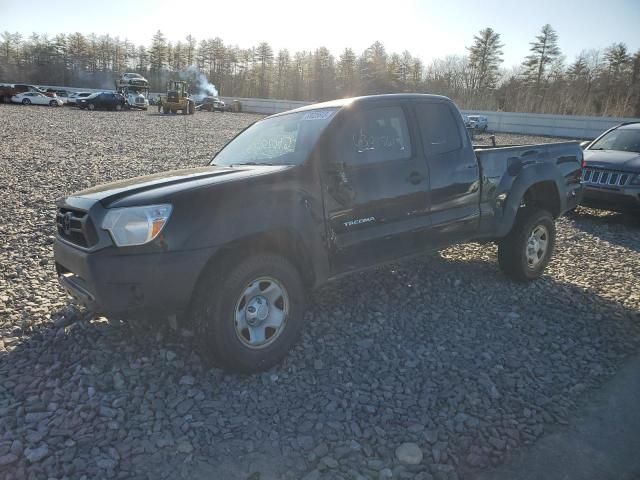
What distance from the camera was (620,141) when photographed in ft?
30.3

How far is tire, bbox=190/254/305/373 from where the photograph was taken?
319 centimetres

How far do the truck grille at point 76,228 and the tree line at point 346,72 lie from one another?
47.3m

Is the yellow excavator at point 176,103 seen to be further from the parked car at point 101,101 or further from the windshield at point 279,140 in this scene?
the windshield at point 279,140

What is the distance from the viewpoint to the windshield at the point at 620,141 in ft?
29.5

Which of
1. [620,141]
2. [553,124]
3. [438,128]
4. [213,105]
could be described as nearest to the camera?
[438,128]

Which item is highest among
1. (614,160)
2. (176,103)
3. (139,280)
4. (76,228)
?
(176,103)

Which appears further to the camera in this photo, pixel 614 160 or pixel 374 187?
pixel 614 160

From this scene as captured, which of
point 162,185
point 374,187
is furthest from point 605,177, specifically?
point 162,185

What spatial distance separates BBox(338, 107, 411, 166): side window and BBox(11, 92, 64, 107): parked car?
41172mm

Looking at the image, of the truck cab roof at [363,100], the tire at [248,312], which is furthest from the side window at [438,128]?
the tire at [248,312]

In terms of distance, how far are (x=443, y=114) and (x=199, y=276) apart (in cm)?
298

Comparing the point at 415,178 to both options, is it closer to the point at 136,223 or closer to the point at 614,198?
the point at 136,223

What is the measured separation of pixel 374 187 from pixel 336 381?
5.12 feet

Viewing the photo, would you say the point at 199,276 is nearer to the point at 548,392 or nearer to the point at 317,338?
the point at 317,338
